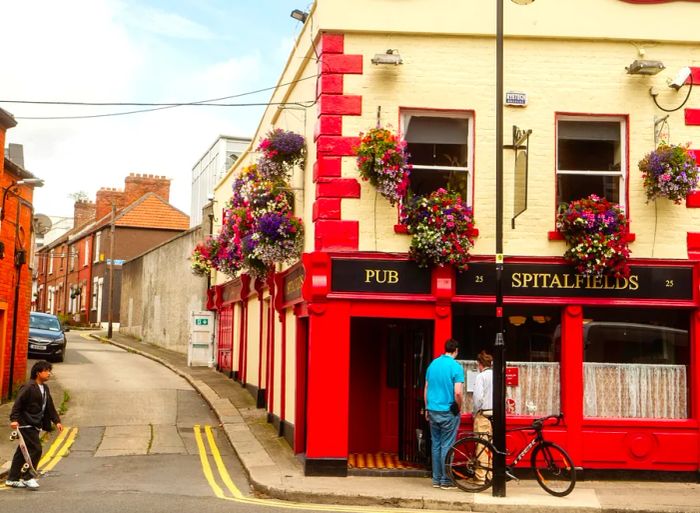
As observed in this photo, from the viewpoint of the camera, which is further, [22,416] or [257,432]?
[257,432]

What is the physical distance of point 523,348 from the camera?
13.4 m

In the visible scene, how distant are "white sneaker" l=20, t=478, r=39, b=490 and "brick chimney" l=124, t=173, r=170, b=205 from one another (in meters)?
43.5

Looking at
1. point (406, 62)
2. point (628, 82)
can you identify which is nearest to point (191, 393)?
point (406, 62)

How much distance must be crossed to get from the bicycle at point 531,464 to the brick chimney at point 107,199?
150 ft

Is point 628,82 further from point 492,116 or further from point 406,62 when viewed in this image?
point 406,62

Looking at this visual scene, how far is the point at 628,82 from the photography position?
44.0ft

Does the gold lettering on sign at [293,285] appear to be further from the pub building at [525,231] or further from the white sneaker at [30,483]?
the white sneaker at [30,483]

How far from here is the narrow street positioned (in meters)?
10.9

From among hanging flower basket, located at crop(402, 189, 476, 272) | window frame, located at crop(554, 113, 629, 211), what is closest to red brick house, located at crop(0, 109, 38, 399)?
hanging flower basket, located at crop(402, 189, 476, 272)

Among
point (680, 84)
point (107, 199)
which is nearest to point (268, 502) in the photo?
point (680, 84)

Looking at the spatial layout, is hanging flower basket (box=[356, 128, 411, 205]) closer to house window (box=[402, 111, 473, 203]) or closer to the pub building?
the pub building

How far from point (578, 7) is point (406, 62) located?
106 inches

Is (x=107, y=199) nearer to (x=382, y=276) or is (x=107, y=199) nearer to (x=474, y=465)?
(x=382, y=276)

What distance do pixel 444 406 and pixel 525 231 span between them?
293cm
